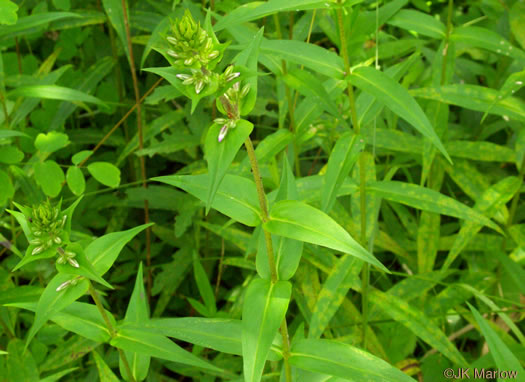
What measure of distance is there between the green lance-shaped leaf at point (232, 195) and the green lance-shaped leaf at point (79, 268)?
0.28 meters

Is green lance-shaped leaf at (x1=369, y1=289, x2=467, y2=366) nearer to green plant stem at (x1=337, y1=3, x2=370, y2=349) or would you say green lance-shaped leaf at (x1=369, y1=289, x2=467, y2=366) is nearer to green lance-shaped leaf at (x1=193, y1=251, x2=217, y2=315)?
green plant stem at (x1=337, y1=3, x2=370, y2=349)

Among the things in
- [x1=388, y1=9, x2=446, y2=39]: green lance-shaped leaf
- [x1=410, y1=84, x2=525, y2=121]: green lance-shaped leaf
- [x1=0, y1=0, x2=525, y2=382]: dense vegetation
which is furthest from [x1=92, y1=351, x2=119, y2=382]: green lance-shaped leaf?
[x1=388, y1=9, x2=446, y2=39]: green lance-shaped leaf

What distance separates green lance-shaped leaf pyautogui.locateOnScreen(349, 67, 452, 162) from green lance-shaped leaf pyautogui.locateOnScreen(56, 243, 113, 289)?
0.92 meters

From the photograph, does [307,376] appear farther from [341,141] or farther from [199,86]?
[199,86]

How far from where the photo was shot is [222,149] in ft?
4.09

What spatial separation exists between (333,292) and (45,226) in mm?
1018

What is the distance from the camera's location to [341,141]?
6.20 feet

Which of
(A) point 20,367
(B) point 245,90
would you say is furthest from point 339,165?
(A) point 20,367

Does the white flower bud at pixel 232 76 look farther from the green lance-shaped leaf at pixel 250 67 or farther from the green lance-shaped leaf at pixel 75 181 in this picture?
the green lance-shaped leaf at pixel 75 181

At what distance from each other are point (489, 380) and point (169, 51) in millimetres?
1949

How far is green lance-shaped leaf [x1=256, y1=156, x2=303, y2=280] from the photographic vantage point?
1.53m

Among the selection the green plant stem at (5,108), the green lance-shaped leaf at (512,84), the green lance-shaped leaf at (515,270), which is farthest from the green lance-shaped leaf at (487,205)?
the green plant stem at (5,108)

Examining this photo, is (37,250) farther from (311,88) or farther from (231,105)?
(311,88)

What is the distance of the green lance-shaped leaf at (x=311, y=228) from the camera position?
1.33 meters
